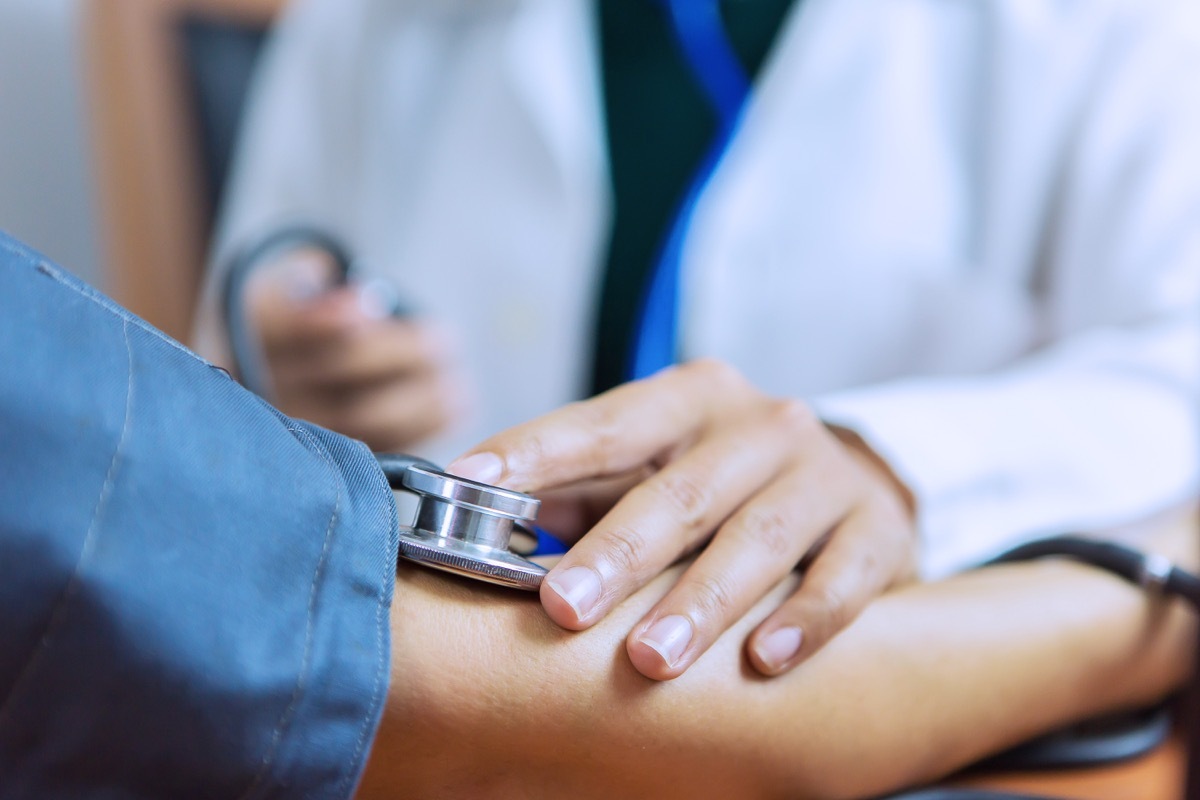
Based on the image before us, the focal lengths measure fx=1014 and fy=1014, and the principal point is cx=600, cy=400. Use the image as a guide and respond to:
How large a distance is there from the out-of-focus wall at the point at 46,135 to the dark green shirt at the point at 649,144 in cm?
88

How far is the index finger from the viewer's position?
354 millimetres

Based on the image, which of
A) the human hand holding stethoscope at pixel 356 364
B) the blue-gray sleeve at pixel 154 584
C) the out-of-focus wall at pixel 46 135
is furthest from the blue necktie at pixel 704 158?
the out-of-focus wall at pixel 46 135

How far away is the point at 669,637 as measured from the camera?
0.33 metres

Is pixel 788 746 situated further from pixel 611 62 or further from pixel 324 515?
pixel 611 62

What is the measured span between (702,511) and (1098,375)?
1.35 ft

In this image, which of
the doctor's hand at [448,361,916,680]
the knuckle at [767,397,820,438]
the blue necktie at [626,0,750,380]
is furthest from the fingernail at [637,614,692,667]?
the blue necktie at [626,0,750,380]

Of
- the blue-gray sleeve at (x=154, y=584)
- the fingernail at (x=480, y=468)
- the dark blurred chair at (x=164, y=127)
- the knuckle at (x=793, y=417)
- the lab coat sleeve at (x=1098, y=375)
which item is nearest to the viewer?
the blue-gray sleeve at (x=154, y=584)

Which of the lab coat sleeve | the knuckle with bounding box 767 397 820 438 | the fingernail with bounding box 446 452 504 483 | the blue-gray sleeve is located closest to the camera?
the blue-gray sleeve

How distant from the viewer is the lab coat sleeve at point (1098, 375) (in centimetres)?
59

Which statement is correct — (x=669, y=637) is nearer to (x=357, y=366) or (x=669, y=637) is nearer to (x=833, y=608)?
(x=833, y=608)

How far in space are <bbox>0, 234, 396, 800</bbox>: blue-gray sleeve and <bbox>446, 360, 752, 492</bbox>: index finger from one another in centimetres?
8

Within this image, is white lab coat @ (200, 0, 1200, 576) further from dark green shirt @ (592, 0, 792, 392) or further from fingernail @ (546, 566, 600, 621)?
fingernail @ (546, 566, 600, 621)

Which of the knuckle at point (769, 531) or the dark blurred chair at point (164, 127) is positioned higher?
the knuckle at point (769, 531)

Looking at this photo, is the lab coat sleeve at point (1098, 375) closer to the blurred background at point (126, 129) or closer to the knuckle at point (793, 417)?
the knuckle at point (793, 417)
